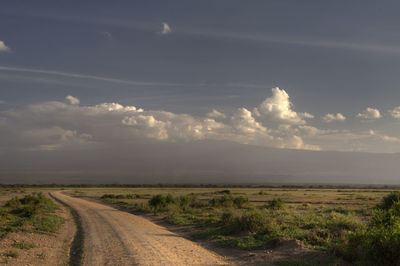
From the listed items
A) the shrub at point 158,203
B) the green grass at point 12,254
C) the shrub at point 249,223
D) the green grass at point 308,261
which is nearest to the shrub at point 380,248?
the green grass at point 308,261

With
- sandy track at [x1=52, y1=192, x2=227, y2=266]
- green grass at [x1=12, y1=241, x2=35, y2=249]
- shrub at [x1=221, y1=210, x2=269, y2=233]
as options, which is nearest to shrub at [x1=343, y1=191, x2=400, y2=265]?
sandy track at [x1=52, y1=192, x2=227, y2=266]

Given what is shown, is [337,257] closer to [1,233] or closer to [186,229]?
[186,229]

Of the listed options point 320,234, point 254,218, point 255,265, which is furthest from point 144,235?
point 320,234

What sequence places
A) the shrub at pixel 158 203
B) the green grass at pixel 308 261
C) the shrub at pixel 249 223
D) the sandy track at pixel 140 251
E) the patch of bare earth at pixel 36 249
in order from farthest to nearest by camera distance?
the shrub at pixel 158 203 < the shrub at pixel 249 223 < the patch of bare earth at pixel 36 249 < the sandy track at pixel 140 251 < the green grass at pixel 308 261

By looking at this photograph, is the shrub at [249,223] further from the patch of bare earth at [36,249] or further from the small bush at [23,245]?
the small bush at [23,245]

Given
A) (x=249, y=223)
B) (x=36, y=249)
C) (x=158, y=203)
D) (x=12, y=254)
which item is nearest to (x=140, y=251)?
(x=12, y=254)

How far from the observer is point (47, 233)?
59.6 feet

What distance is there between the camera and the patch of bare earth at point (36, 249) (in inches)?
460

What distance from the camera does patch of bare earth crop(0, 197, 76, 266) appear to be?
11.7m

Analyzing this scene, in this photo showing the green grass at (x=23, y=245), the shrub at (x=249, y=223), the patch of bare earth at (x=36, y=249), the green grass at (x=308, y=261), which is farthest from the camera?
the shrub at (x=249, y=223)

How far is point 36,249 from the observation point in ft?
45.1

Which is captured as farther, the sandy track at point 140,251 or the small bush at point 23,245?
the small bush at point 23,245

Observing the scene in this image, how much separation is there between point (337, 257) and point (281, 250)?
2613 mm

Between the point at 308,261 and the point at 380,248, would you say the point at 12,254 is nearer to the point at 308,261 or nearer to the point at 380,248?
the point at 308,261
